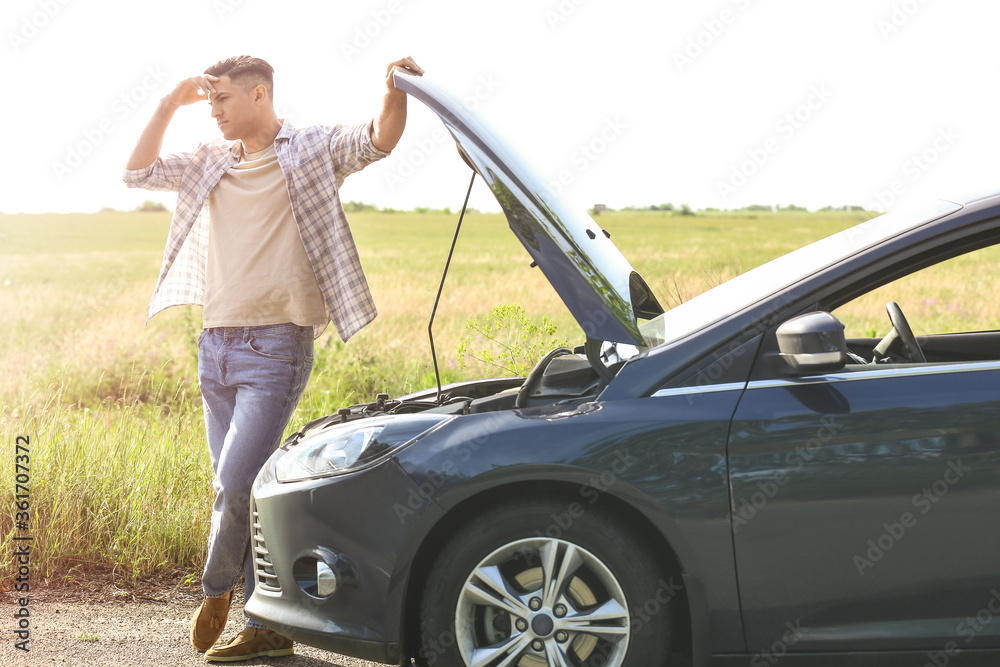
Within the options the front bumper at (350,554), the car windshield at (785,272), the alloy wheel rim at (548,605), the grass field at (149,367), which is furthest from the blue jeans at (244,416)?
the car windshield at (785,272)

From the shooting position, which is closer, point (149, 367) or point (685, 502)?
point (685, 502)

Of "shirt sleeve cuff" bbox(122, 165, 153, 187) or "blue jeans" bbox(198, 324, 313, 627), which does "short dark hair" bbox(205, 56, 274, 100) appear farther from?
"blue jeans" bbox(198, 324, 313, 627)

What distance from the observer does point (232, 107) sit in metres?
3.48

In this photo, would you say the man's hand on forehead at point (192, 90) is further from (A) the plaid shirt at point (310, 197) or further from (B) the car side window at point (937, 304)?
(B) the car side window at point (937, 304)

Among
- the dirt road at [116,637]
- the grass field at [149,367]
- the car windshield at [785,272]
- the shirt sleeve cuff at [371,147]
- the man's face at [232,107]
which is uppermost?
the man's face at [232,107]

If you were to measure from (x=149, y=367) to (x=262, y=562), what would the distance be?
22.8 feet

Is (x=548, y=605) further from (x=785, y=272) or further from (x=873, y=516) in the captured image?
(x=785, y=272)

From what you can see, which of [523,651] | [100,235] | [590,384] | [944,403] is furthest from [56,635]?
[100,235]

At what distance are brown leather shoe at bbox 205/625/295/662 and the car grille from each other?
20.0 inches

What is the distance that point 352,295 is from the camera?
3488mm

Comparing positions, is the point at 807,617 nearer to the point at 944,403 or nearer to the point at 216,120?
the point at 944,403
